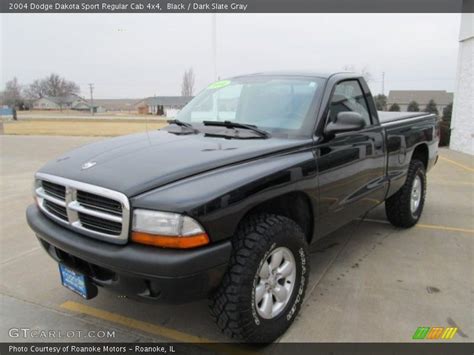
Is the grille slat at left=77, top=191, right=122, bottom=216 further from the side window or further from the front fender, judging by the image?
the side window

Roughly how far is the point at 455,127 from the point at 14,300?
50.7 feet

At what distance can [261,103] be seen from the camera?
3.48m

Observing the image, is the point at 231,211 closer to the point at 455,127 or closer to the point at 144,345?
the point at 144,345

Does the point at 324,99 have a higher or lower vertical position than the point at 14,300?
higher

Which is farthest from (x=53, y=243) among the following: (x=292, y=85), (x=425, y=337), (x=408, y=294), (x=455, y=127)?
(x=455, y=127)

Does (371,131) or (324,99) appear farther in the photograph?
(371,131)

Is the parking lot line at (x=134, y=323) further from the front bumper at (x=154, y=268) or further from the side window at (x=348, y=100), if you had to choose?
the side window at (x=348, y=100)

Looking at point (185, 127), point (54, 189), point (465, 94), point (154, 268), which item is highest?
point (465, 94)

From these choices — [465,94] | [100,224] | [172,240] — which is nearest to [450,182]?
[465,94]

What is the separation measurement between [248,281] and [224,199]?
1.70 feet

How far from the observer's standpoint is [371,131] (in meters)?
3.90

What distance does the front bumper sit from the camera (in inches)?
82.1

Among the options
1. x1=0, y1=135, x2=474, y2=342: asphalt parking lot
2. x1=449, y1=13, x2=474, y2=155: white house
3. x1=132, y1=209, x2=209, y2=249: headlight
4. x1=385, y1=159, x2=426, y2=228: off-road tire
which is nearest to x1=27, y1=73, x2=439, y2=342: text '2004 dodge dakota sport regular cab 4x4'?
x1=132, y1=209, x2=209, y2=249: headlight

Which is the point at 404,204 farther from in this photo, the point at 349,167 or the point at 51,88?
the point at 51,88
